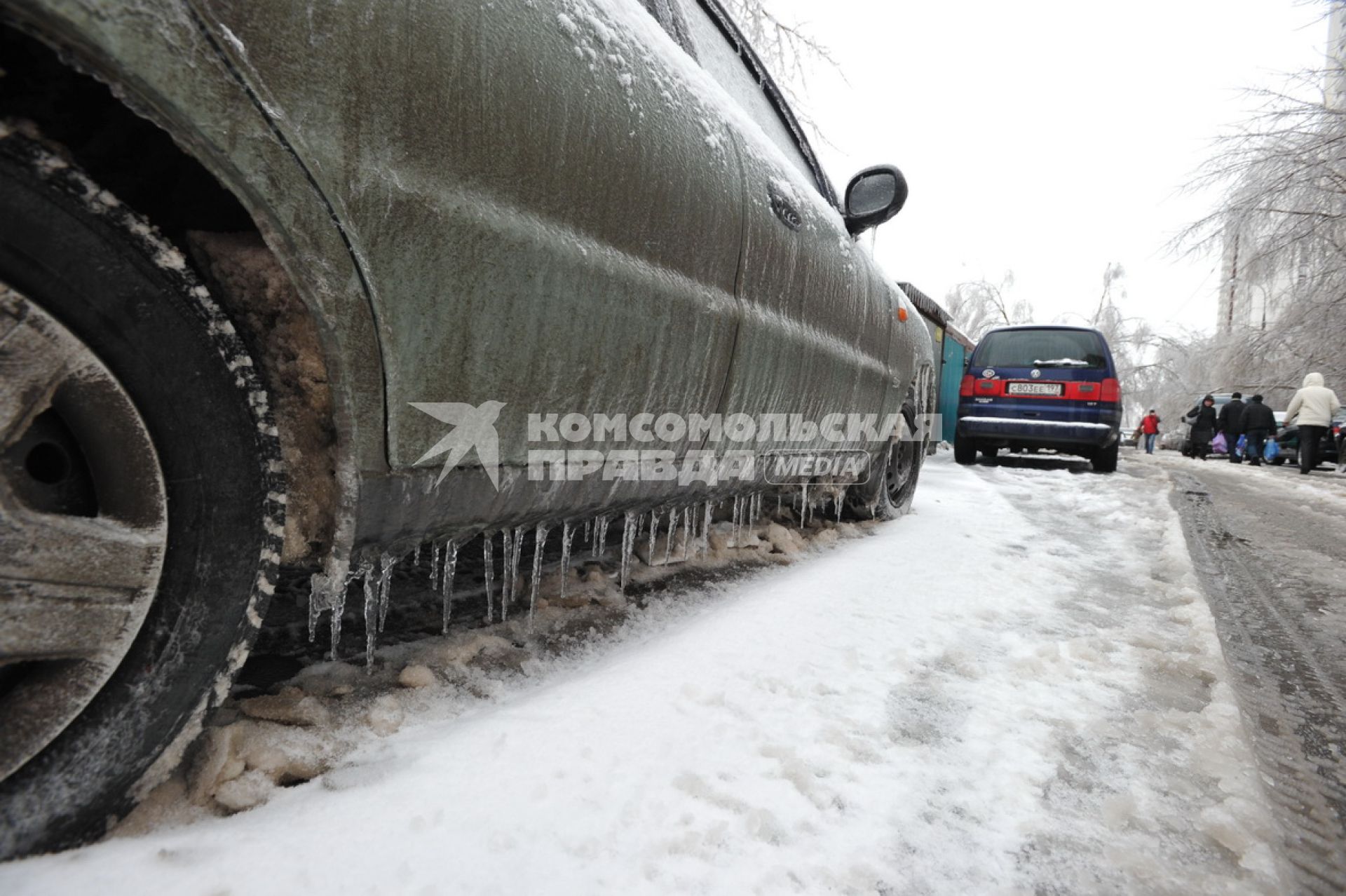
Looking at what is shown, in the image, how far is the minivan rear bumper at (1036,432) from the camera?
23.7 ft

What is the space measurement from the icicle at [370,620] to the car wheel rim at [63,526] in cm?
46

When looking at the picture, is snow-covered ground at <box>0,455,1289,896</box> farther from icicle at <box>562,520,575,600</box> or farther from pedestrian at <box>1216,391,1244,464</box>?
pedestrian at <box>1216,391,1244,464</box>

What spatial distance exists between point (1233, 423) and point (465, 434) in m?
18.8

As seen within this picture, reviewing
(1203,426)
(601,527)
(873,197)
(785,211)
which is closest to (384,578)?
(601,527)

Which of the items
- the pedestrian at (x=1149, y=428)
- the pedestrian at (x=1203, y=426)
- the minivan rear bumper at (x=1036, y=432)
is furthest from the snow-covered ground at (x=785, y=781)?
the pedestrian at (x=1149, y=428)

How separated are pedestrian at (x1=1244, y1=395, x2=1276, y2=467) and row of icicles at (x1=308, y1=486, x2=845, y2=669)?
1502 centimetres

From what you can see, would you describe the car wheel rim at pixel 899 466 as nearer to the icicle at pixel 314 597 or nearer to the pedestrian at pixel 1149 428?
the icicle at pixel 314 597

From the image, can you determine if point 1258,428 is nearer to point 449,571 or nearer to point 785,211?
point 785,211

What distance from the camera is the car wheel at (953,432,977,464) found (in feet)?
26.5

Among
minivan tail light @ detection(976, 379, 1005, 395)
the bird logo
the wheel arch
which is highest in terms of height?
minivan tail light @ detection(976, 379, 1005, 395)

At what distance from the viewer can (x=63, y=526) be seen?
79 cm

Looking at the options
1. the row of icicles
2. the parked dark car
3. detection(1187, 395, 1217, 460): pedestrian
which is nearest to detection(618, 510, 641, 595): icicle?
the row of icicles

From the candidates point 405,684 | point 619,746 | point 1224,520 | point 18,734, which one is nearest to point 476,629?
point 405,684

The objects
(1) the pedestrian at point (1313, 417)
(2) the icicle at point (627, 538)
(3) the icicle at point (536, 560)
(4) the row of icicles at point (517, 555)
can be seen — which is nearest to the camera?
(4) the row of icicles at point (517, 555)
